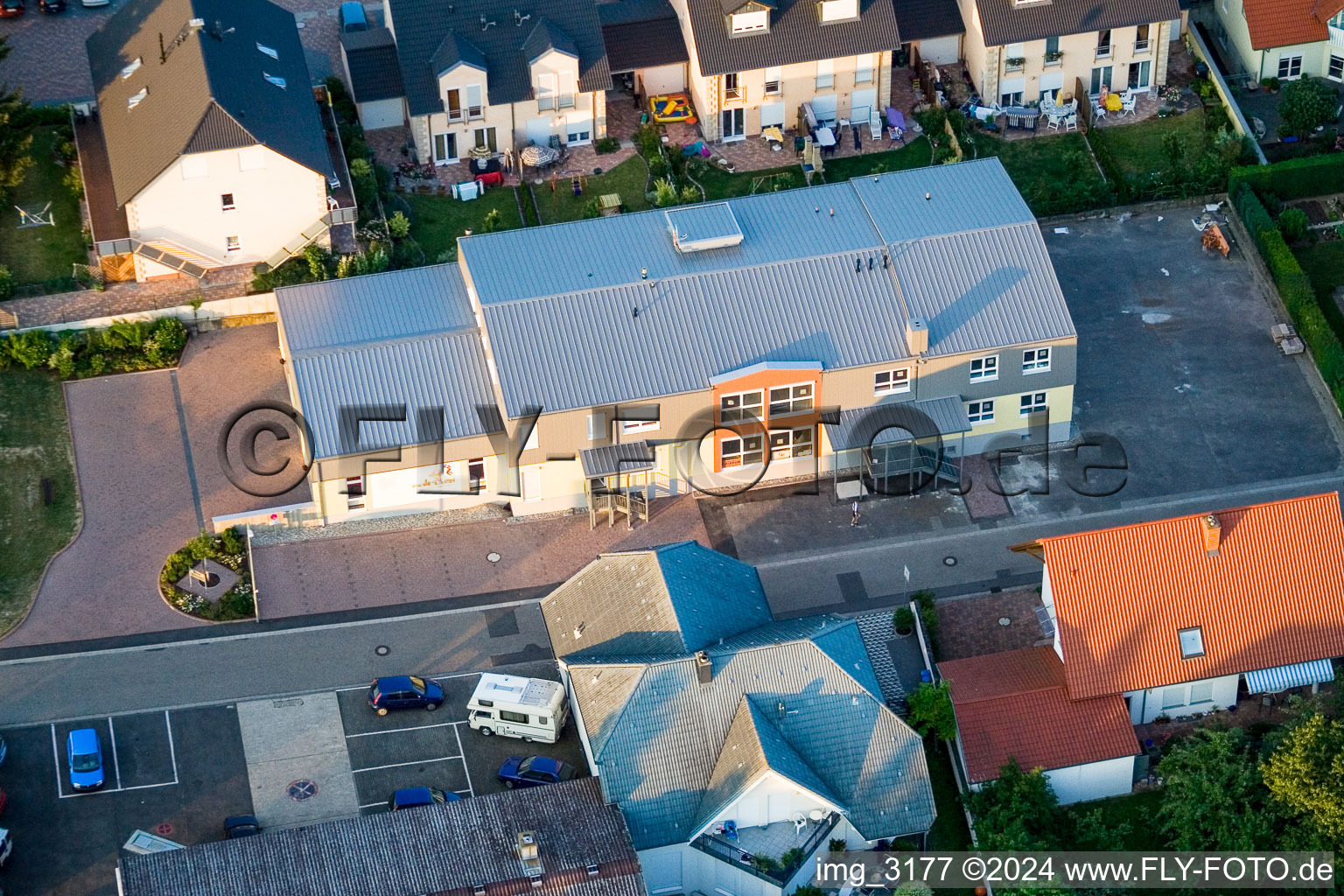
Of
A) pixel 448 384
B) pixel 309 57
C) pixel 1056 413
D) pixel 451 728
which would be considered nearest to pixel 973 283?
pixel 1056 413

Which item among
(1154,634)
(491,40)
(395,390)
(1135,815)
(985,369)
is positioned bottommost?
(1135,815)

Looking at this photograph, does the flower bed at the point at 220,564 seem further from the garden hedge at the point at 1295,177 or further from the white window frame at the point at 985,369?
the garden hedge at the point at 1295,177

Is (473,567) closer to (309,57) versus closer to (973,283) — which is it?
(973,283)

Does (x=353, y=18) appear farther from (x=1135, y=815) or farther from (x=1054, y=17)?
(x=1135, y=815)

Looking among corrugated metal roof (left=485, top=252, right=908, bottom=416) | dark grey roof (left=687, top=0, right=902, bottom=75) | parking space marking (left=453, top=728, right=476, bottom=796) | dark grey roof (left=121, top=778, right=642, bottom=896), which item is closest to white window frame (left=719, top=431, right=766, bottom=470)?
corrugated metal roof (left=485, top=252, right=908, bottom=416)

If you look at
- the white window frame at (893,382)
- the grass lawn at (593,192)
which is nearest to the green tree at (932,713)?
the white window frame at (893,382)

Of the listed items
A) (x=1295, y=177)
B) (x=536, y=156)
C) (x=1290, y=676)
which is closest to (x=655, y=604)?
(x=1290, y=676)

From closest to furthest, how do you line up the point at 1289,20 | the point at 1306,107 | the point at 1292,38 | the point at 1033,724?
1. the point at 1033,724
2. the point at 1306,107
3. the point at 1292,38
4. the point at 1289,20
